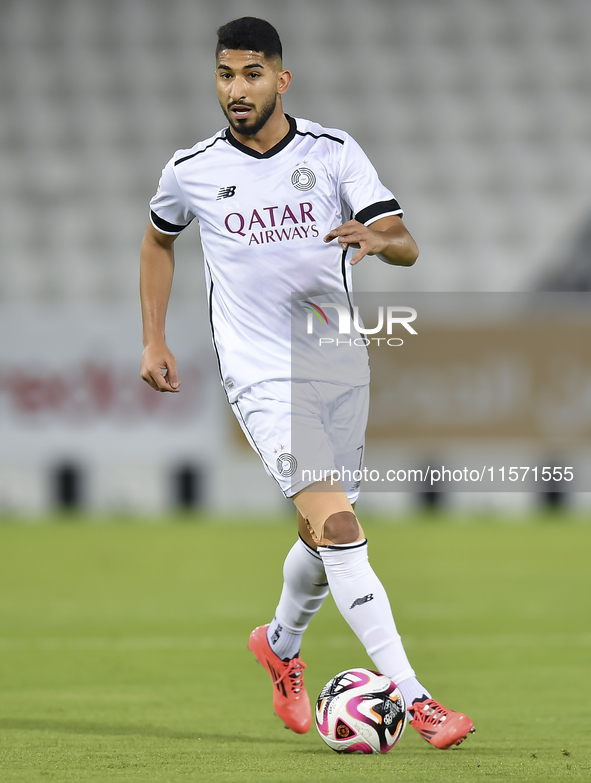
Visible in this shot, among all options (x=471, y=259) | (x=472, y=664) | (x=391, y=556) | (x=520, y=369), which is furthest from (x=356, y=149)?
(x=471, y=259)

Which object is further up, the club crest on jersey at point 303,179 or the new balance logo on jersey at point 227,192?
the club crest on jersey at point 303,179

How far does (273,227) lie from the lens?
402 centimetres

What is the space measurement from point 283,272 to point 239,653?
287 centimetres

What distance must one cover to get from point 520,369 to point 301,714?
9.63 m

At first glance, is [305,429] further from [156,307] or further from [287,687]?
[287,687]

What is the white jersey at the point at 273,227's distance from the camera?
158 inches

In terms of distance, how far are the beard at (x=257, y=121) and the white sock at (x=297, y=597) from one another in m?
1.36

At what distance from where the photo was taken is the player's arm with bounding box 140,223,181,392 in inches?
164

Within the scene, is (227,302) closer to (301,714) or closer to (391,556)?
(301,714)

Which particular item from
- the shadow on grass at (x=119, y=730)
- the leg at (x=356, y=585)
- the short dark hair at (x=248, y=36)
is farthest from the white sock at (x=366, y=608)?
the short dark hair at (x=248, y=36)

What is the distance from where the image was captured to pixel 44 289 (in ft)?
55.4

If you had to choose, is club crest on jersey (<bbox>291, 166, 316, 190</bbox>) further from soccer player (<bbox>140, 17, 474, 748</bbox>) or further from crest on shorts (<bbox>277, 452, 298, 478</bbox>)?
crest on shorts (<bbox>277, 452, 298, 478</bbox>)

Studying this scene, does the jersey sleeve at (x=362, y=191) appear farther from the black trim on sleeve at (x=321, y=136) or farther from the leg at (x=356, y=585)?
the leg at (x=356, y=585)

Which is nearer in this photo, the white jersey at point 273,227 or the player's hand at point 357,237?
the player's hand at point 357,237
